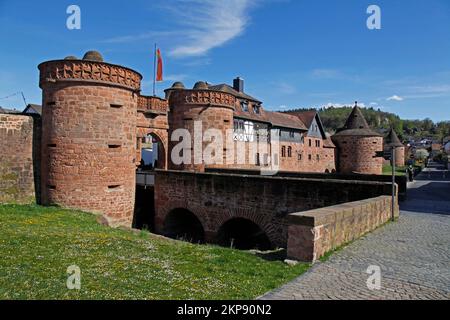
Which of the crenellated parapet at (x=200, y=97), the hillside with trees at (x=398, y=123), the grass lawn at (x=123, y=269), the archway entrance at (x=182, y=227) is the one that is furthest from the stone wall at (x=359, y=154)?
the hillside with trees at (x=398, y=123)

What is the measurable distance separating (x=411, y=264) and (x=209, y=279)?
3.60m

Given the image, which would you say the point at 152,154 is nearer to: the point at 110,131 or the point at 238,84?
the point at 238,84

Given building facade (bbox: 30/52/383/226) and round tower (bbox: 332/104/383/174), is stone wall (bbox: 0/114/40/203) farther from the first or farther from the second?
round tower (bbox: 332/104/383/174)

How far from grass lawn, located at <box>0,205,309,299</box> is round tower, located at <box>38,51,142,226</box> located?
476 cm

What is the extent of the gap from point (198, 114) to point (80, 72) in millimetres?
7033

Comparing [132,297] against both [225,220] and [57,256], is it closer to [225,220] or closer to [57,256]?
[57,256]

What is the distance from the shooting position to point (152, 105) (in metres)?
19.4

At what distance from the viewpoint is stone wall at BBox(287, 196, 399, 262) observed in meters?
6.15

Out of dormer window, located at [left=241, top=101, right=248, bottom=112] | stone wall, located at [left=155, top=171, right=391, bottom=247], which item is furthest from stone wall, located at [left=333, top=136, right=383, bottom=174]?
stone wall, located at [left=155, top=171, right=391, bottom=247]

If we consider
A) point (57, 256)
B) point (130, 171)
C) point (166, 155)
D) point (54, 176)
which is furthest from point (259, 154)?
point (57, 256)

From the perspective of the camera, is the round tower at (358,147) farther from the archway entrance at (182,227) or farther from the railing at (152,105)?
the archway entrance at (182,227)

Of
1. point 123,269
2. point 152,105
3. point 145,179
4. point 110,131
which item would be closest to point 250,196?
point 110,131

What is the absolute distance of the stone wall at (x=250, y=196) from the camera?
10.7 m

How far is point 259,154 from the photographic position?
3372cm
